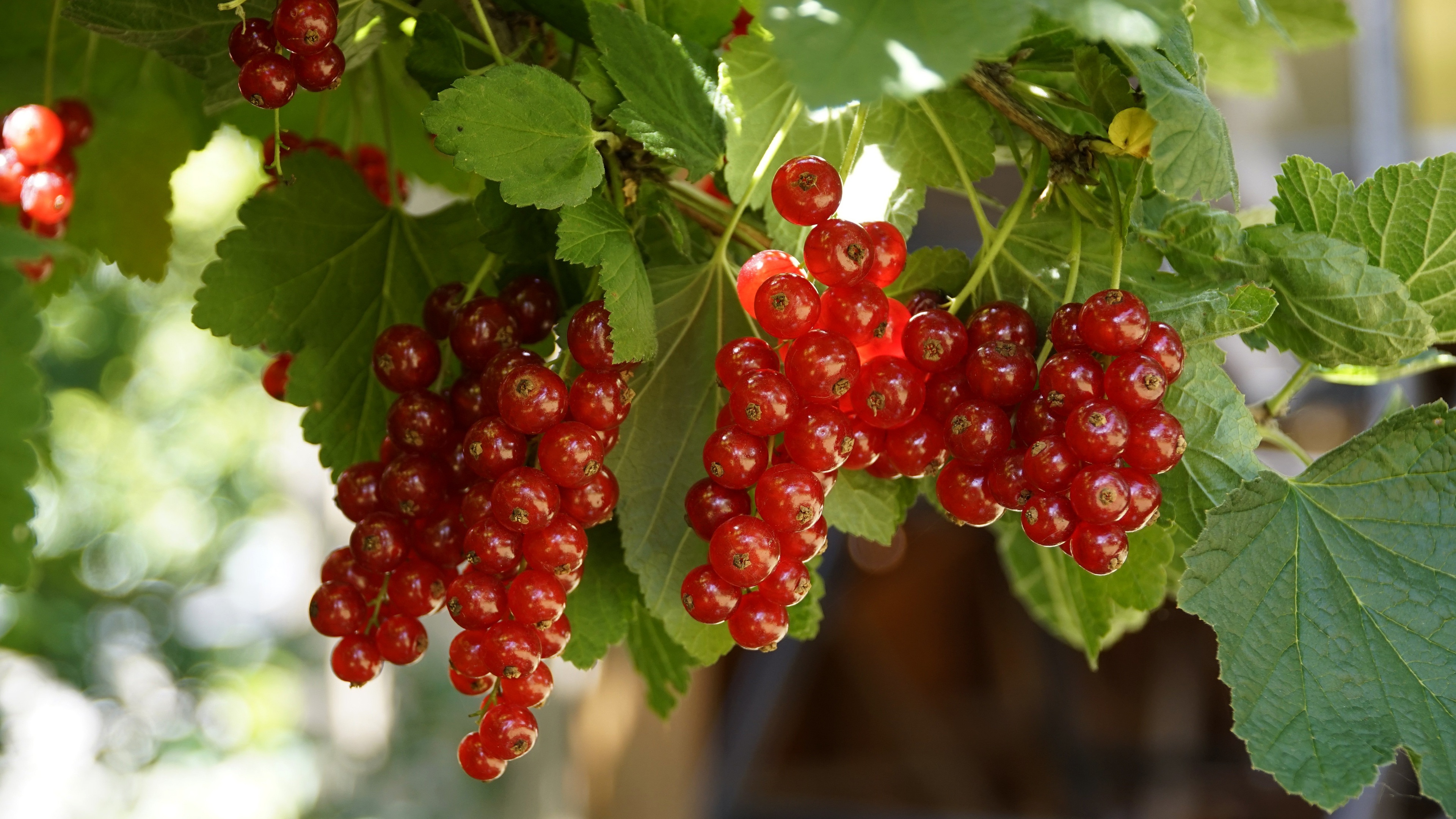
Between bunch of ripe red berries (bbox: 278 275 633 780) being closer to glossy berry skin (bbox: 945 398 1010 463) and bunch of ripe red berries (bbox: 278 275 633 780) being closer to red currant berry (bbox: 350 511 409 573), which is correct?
red currant berry (bbox: 350 511 409 573)

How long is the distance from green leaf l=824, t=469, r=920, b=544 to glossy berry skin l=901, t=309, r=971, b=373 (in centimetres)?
8

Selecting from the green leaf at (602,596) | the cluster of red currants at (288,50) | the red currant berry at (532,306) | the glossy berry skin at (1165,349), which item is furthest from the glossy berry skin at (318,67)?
the glossy berry skin at (1165,349)

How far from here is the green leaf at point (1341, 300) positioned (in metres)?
0.40

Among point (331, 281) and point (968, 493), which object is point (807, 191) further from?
point (331, 281)

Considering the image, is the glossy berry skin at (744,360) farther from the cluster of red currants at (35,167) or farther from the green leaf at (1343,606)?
the cluster of red currants at (35,167)

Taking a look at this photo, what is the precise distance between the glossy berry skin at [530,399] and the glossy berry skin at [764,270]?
78mm

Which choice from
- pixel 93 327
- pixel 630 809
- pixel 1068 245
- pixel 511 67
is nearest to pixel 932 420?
pixel 1068 245

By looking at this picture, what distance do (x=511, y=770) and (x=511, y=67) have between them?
1.89 metres

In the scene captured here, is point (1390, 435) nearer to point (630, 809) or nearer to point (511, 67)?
point (511, 67)

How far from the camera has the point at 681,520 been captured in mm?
424

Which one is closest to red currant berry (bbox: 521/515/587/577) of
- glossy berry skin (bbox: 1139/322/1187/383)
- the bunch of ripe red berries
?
the bunch of ripe red berries

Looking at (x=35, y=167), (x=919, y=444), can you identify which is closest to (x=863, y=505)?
(x=919, y=444)

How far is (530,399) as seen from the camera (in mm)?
362

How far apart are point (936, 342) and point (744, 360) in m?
0.07
